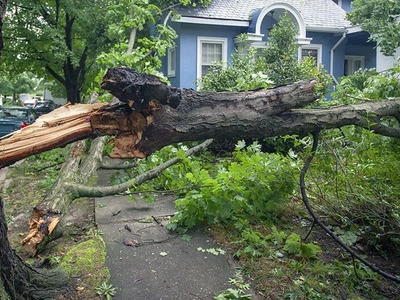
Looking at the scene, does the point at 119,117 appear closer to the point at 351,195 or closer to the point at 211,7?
the point at 351,195

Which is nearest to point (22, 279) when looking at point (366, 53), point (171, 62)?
point (171, 62)

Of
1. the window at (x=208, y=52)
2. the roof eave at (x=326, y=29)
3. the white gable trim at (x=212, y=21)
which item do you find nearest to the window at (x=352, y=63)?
the roof eave at (x=326, y=29)

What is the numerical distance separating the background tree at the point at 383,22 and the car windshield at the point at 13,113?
12.8m

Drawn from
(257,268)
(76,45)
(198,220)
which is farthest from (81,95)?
(257,268)

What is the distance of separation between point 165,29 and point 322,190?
7624 millimetres

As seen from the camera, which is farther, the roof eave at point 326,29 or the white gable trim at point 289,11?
the roof eave at point 326,29

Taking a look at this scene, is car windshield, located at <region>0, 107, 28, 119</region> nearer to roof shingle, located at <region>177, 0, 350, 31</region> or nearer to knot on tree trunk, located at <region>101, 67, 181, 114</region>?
roof shingle, located at <region>177, 0, 350, 31</region>

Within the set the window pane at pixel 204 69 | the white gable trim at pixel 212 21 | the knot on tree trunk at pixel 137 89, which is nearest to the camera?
the knot on tree trunk at pixel 137 89

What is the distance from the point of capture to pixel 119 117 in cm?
278

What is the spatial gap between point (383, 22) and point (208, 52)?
5523 mm

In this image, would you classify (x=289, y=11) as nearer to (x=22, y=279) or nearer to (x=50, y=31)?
(x=50, y=31)

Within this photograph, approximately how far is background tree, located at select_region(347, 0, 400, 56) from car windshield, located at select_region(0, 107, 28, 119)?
1284 cm

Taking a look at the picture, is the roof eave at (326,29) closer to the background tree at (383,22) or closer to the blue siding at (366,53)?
the blue siding at (366,53)

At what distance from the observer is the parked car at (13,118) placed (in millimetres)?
14711
